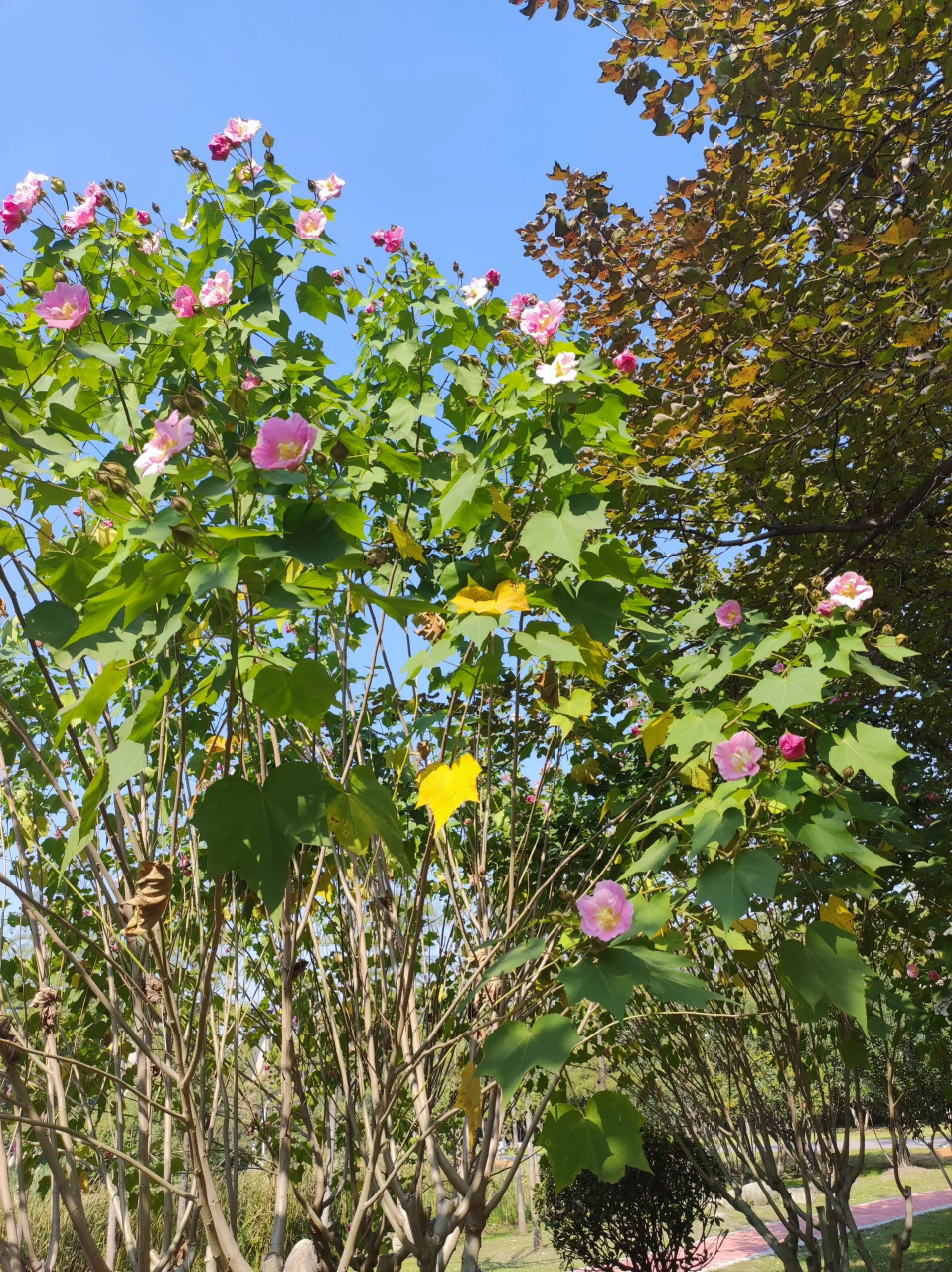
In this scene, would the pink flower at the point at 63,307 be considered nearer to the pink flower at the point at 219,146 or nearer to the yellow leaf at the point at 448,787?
the pink flower at the point at 219,146

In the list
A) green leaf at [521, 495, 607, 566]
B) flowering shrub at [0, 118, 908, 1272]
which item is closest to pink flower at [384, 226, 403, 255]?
flowering shrub at [0, 118, 908, 1272]

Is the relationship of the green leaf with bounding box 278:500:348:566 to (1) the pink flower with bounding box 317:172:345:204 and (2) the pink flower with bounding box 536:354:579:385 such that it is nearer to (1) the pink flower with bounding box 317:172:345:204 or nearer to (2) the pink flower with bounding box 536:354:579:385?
(2) the pink flower with bounding box 536:354:579:385

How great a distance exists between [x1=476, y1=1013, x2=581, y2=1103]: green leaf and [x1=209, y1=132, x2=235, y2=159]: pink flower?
1760 millimetres

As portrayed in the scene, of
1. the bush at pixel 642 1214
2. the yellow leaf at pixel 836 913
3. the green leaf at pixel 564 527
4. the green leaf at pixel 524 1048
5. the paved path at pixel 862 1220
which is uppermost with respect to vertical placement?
the green leaf at pixel 564 527

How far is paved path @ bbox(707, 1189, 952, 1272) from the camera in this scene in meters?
10.7

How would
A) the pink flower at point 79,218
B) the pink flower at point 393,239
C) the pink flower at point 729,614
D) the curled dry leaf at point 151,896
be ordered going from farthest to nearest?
the pink flower at point 393,239, the pink flower at point 729,614, the pink flower at point 79,218, the curled dry leaf at point 151,896

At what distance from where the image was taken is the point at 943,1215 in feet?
38.0

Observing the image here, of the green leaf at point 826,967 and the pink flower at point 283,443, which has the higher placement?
the pink flower at point 283,443

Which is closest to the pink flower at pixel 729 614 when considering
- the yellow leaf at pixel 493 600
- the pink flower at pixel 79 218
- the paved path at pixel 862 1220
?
the yellow leaf at pixel 493 600

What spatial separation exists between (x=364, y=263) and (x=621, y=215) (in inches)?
69.6

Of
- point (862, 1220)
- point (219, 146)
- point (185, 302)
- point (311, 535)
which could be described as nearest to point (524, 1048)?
point (311, 535)

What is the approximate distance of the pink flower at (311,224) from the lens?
5.78 feet

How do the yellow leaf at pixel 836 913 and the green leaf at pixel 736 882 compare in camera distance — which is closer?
the green leaf at pixel 736 882

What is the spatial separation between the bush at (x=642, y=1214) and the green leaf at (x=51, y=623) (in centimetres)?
606
